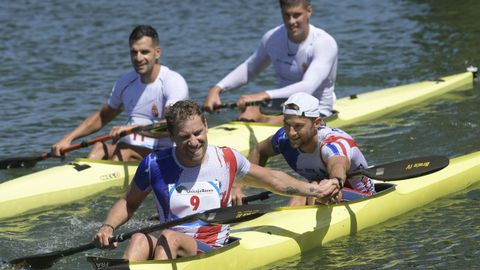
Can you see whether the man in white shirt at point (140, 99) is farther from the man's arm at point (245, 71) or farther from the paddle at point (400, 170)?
the paddle at point (400, 170)

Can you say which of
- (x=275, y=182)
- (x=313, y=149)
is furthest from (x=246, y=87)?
(x=275, y=182)

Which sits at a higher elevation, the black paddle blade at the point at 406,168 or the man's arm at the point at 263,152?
the man's arm at the point at 263,152

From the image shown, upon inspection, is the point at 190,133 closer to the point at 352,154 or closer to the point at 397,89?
the point at 352,154

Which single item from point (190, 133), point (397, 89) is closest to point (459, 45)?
point (397, 89)

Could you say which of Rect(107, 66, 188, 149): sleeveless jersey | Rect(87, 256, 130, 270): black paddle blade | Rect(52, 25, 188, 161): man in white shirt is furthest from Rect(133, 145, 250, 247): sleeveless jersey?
Rect(107, 66, 188, 149): sleeveless jersey

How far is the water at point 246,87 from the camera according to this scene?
964cm

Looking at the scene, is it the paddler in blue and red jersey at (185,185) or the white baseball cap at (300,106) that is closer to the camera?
the paddler in blue and red jersey at (185,185)

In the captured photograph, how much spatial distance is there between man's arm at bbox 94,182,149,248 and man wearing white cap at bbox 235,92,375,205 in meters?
1.22

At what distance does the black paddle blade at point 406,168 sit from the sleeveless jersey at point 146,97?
9.05 ft

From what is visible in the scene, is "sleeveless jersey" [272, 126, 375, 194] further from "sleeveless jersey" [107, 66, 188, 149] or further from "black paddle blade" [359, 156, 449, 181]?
"sleeveless jersey" [107, 66, 188, 149]

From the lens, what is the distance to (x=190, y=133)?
7613 mm

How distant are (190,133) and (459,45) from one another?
1308 centimetres

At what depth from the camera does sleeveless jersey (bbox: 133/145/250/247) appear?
7.89 m

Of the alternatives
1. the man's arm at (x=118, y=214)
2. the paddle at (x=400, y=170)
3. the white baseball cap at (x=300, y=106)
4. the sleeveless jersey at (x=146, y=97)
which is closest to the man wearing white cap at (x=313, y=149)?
the white baseball cap at (x=300, y=106)
